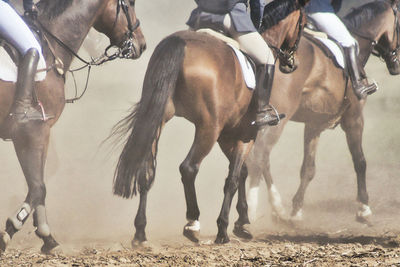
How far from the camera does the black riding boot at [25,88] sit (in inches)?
259

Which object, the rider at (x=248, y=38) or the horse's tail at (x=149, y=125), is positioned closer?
the horse's tail at (x=149, y=125)

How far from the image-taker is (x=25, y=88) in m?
6.59

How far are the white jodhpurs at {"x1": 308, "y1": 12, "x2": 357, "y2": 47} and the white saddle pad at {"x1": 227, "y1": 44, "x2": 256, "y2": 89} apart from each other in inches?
99.1

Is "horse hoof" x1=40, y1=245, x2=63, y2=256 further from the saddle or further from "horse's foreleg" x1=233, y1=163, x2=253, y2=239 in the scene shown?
the saddle

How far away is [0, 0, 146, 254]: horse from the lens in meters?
6.77

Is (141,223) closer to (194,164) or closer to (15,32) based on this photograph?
(194,164)

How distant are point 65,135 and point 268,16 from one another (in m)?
6.83

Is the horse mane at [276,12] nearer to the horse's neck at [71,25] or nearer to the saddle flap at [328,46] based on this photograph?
the saddle flap at [328,46]

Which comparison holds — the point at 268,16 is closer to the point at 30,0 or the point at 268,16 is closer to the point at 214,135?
the point at 214,135

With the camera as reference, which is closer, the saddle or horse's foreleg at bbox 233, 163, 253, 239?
the saddle

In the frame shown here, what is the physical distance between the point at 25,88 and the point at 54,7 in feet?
3.44

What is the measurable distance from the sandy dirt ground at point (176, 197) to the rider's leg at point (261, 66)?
4.26ft

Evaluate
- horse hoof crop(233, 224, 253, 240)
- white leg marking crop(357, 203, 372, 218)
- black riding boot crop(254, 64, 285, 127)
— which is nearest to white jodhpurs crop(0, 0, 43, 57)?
black riding boot crop(254, 64, 285, 127)

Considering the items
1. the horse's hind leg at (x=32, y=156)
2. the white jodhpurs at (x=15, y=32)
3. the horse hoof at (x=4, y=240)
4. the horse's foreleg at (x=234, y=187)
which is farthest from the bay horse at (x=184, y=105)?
the white jodhpurs at (x=15, y=32)
